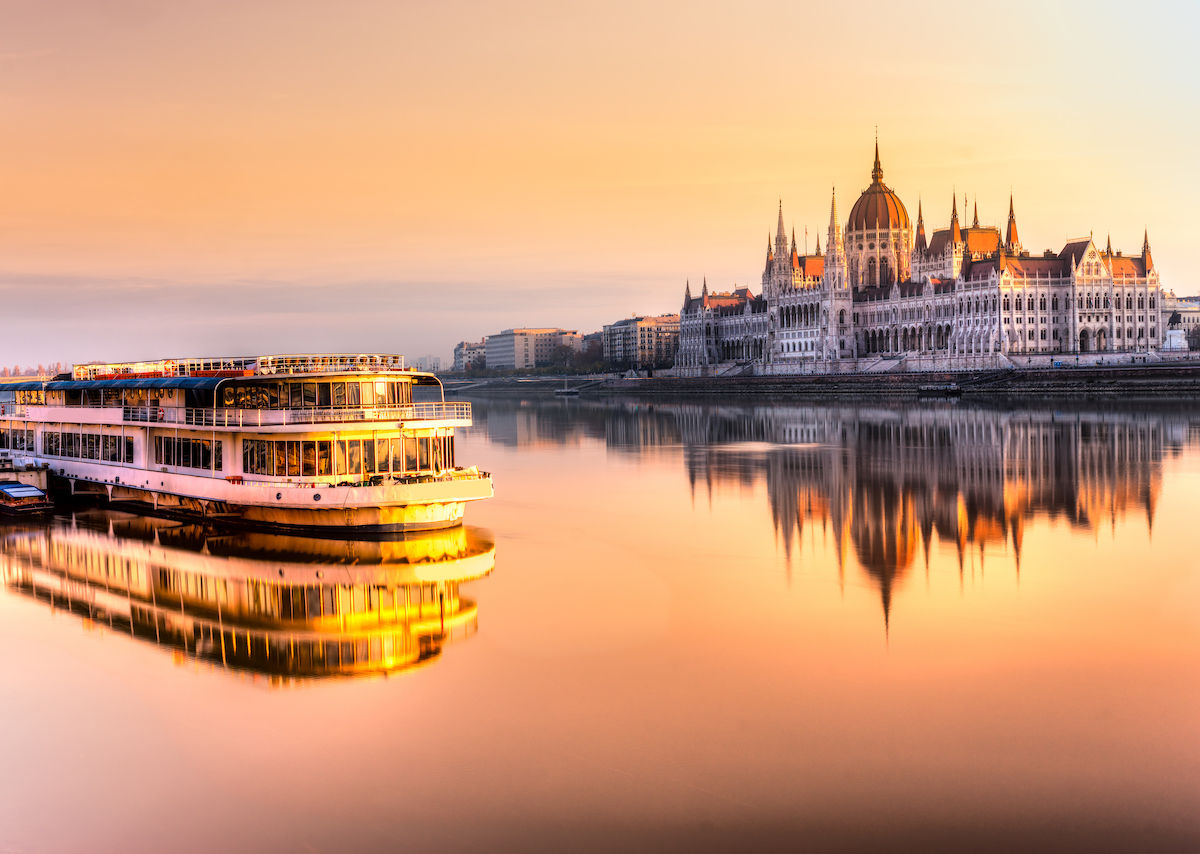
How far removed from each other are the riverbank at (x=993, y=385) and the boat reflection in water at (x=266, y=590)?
83152 mm

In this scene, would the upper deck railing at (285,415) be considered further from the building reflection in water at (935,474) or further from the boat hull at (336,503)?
the building reflection in water at (935,474)

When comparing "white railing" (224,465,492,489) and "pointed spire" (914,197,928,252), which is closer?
"white railing" (224,465,492,489)

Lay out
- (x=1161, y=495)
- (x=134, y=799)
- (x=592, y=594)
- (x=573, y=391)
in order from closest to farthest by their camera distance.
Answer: (x=134, y=799) → (x=592, y=594) → (x=1161, y=495) → (x=573, y=391)

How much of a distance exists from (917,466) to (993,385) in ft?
227

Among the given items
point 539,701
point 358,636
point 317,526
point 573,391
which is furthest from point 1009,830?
point 573,391

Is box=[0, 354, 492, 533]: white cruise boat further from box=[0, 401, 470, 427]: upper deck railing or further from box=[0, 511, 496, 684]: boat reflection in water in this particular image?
box=[0, 511, 496, 684]: boat reflection in water

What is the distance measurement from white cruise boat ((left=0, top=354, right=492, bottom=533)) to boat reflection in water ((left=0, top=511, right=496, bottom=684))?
83 cm

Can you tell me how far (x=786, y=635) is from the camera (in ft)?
66.7

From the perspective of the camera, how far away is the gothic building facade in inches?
5620

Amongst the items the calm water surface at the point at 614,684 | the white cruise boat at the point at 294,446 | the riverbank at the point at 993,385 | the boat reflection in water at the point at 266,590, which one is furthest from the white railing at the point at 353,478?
the riverbank at the point at 993,385

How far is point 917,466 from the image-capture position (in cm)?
4812

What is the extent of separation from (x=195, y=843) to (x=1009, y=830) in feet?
28.5

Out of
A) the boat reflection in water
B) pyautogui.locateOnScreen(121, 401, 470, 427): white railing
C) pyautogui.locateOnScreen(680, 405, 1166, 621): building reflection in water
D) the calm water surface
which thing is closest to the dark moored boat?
the boat reflection in water

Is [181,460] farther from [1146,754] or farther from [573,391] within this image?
[573,391]
